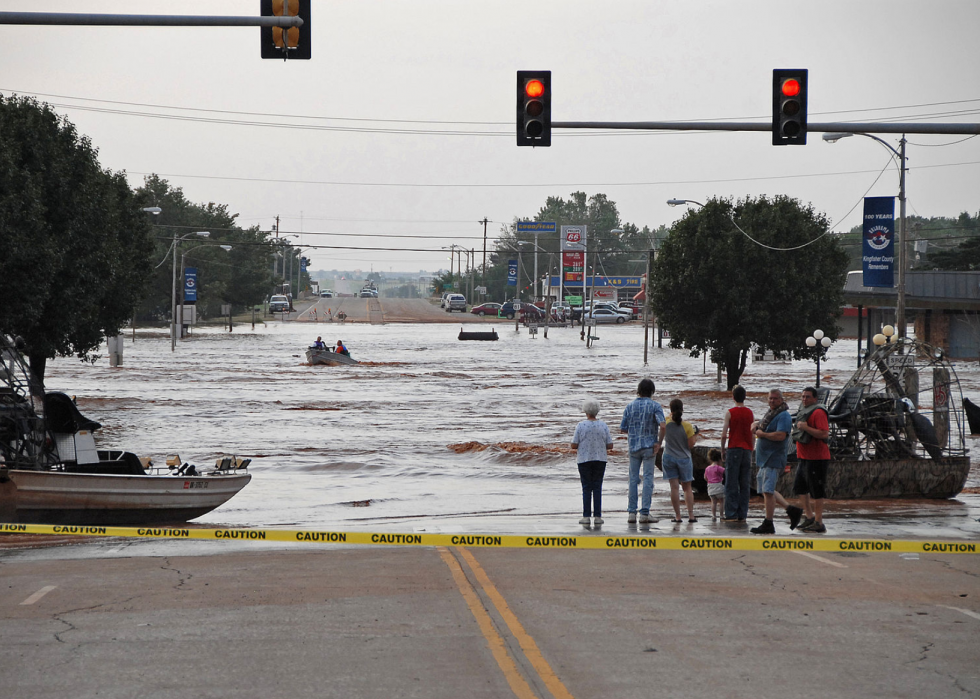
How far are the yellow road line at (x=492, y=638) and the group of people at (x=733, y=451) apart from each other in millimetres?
3140

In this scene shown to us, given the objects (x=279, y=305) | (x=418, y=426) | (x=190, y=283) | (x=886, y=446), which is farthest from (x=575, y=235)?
(x=886, y=446)

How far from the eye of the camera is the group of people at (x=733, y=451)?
A: 1309 centimetres

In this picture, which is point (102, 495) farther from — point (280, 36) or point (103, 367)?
point (103, 367)

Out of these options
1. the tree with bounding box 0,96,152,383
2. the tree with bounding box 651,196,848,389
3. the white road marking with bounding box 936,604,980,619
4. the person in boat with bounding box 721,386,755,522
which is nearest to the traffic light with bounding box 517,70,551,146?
the person in boat with bounding box 721,386,755,522

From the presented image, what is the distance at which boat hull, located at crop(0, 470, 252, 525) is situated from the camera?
14.7m

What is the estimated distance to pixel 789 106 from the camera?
49.7 ft

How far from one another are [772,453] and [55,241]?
73.2 feet

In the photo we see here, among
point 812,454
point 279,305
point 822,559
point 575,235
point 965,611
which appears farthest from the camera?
point 279,305

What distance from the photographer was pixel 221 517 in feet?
54.9

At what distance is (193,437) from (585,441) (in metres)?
16.7

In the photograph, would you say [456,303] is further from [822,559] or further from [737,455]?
[822,559]

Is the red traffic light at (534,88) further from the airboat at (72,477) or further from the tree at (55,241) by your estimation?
the tree at (55,241)

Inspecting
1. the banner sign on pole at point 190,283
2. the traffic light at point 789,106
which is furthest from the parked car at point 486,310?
the traffic light at point 789,106

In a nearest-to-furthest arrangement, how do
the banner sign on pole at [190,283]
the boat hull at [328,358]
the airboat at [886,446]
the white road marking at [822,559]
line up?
the white road marking at [822,559], the airboat at [886,446], the boat hull at [328,358], the banner sign on pole at [190,283]
